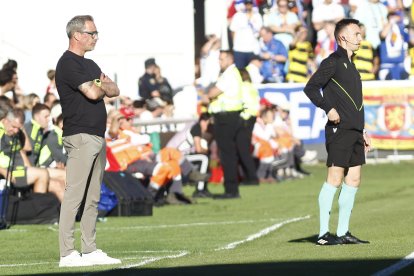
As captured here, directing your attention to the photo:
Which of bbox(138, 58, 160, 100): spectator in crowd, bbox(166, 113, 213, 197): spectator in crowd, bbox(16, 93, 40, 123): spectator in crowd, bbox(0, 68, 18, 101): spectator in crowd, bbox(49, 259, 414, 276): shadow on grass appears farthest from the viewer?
bbox(138, 58, 160, 100): spectator in crowd

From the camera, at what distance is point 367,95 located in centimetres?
3130

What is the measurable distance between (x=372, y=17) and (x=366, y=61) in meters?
1.66

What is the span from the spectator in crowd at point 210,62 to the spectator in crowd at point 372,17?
3449 millimetres

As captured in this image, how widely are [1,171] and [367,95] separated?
47.5 ft

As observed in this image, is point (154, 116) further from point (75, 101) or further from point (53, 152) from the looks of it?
point (75, 101)

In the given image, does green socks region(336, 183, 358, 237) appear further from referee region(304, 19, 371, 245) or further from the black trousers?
the black trousers

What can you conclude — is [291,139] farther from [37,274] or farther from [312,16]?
[37,274]

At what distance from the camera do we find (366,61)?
1318 inches

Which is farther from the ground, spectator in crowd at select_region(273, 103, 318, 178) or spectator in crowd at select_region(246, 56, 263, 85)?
spectator in crowd at select_region(246, 56, 263, 85)

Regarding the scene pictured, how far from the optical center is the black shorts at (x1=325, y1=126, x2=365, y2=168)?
43.9ft

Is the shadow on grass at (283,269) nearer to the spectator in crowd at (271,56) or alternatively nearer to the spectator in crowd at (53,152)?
the spectator in crowd at (53,152)

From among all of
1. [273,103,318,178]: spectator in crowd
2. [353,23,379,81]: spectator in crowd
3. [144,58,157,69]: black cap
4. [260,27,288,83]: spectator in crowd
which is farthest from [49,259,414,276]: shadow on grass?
[260,27,288,83]: spectator in crowd

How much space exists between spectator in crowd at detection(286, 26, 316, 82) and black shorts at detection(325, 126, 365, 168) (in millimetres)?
19564

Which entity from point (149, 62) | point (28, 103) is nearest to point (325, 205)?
point (28, 103)
